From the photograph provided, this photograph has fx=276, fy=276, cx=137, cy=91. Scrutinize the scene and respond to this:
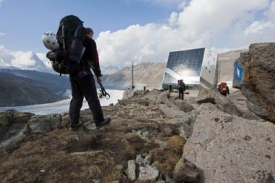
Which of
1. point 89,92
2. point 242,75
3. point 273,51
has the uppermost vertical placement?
point 273,51

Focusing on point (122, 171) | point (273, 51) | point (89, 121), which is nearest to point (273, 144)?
point (273, 51)

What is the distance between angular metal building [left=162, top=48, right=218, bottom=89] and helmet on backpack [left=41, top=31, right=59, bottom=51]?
5361 cm

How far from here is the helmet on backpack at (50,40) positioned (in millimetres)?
5966

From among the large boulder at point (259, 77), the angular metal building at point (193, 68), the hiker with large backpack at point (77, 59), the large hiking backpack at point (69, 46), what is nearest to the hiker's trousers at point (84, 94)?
the hiker with large backpack at point (77, 59)

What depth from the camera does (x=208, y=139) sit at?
4.92 metres

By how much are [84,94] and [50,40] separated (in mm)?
1411

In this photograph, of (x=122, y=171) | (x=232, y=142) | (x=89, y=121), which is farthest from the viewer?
(x=89, y=121)

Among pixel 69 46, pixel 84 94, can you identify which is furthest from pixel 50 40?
pixel 84 94

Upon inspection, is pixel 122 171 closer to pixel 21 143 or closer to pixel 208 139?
pixel 208 139

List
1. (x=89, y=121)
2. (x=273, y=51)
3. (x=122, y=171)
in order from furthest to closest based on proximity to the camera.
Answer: (x=89, y=121)
(x=122, y=171)
(x=273, y=51)

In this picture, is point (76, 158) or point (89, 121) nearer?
point (76, 158)

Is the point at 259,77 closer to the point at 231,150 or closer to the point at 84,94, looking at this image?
the point at 231,150

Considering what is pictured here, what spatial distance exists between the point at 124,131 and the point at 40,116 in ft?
7.99

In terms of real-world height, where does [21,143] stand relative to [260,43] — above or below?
below
